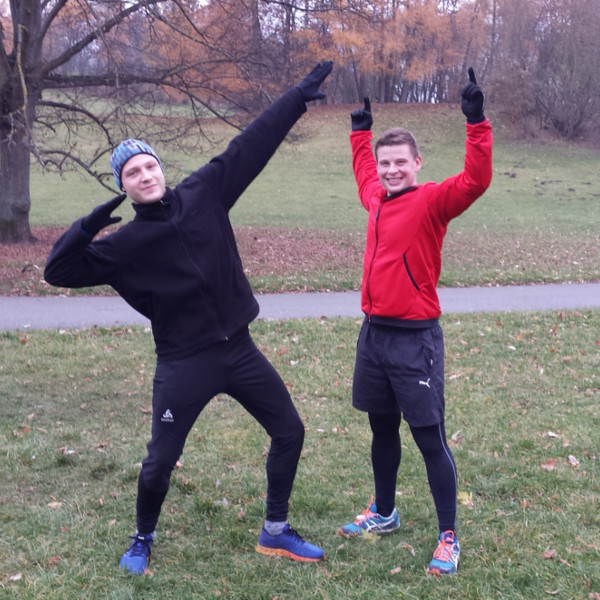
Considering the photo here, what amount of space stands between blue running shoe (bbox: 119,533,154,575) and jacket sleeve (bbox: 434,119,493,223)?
87.1 inches

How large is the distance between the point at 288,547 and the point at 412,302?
1399 mm

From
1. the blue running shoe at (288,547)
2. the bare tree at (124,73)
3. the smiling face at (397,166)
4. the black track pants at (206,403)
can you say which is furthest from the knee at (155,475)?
the bare tree at (124,73)

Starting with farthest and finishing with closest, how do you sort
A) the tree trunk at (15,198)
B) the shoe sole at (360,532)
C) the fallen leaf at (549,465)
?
the tree trunk at (15,198) < the fallen leaf at (549,465) < the shoe sole at (360,532)

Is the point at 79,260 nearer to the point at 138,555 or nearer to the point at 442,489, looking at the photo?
the point at 138,555

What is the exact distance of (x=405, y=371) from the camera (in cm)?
338

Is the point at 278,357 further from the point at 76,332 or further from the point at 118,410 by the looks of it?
the point at 76,332

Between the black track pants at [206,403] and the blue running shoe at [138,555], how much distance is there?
0.18 ft

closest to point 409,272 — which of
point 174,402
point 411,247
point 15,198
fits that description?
point 411,247

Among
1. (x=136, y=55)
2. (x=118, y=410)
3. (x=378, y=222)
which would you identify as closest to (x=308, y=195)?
(x=136, y=55)

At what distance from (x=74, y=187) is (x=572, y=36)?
85.6 feet

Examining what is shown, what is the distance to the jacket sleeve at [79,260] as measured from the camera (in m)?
3.10

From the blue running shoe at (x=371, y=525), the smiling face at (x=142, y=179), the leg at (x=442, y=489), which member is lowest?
the blue running shoe at (x=371, y=525)

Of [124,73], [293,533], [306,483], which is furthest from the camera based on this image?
[124,73]

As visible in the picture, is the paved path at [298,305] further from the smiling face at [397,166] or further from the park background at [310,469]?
the smiling face at [397,166]
